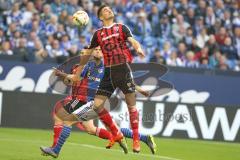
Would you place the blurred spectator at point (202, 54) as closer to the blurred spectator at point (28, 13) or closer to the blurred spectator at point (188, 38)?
the blurred spectator at point (188, 38)

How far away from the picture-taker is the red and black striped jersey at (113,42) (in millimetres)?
12477

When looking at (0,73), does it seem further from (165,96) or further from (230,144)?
(230,144)

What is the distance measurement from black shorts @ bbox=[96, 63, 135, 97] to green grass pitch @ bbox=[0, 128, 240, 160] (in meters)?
1.14

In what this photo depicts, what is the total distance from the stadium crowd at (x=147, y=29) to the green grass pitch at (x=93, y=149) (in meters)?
3.79

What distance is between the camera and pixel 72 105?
12.9 m

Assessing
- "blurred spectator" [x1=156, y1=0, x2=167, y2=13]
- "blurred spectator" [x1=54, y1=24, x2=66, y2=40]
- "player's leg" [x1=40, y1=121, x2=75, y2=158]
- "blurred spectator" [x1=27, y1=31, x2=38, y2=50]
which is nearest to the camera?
"player's leg" [x1=40, y1=121, x2=75, y2=158]

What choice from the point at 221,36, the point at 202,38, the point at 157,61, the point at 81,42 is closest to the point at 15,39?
the point at 81,42

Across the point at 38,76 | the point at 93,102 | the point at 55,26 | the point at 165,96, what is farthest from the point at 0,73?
the point at 93,102

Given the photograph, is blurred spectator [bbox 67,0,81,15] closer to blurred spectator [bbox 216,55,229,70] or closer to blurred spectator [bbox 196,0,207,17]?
blurred spectator [bbox 196,0,207,17]

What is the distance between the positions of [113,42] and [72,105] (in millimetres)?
1316

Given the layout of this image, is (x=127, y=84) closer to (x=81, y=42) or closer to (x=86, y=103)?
(x=86, y=103)

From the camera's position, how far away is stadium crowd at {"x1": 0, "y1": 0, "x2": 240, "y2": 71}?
69.5 feet

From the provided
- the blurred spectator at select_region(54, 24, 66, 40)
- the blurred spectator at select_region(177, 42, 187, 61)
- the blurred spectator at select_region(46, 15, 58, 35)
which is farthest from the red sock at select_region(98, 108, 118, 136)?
the blurred spectator at select_region(177, 42, 187, 61)

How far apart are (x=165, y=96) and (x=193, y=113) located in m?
2.78
